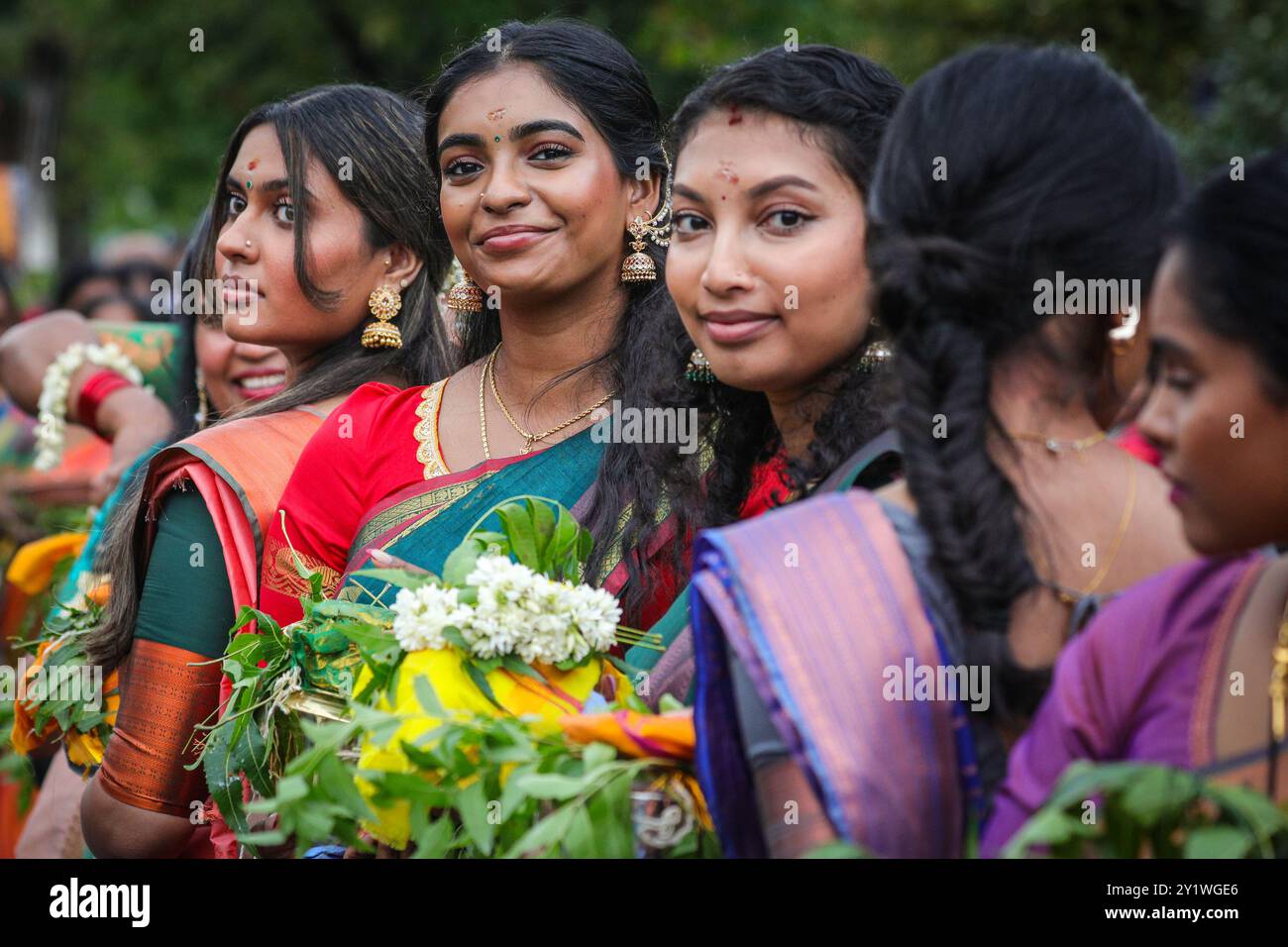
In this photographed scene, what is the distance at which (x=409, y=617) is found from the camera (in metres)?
2.38

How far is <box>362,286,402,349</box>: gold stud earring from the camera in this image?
3760mm

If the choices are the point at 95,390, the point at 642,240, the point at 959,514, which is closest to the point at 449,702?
the point at 959,514

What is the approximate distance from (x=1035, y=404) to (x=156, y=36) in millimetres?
11939

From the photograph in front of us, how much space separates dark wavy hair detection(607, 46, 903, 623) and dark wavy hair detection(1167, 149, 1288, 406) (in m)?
0.64

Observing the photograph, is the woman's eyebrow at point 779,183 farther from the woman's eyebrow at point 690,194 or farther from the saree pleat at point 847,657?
the saree pleat at point 847,657

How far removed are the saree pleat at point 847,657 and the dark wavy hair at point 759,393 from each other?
47 cm

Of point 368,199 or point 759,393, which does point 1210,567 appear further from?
point 368,199

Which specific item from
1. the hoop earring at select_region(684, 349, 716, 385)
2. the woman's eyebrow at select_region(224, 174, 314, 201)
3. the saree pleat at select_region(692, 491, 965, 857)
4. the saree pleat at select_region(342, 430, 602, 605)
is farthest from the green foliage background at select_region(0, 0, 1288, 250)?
the saree pleat at select_region(692, 491, 965, 857)

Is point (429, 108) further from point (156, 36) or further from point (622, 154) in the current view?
point (156, 36)

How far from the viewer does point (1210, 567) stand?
178 centimetres

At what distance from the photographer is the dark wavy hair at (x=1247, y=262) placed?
1668mm

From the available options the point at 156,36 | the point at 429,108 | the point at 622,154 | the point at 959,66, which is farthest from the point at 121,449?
the point at 156,36

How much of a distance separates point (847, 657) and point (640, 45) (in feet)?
28.5

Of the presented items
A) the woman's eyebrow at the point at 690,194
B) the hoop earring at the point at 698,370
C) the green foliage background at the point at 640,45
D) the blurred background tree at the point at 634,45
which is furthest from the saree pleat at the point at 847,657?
the green foliage background at the point at 640,45
